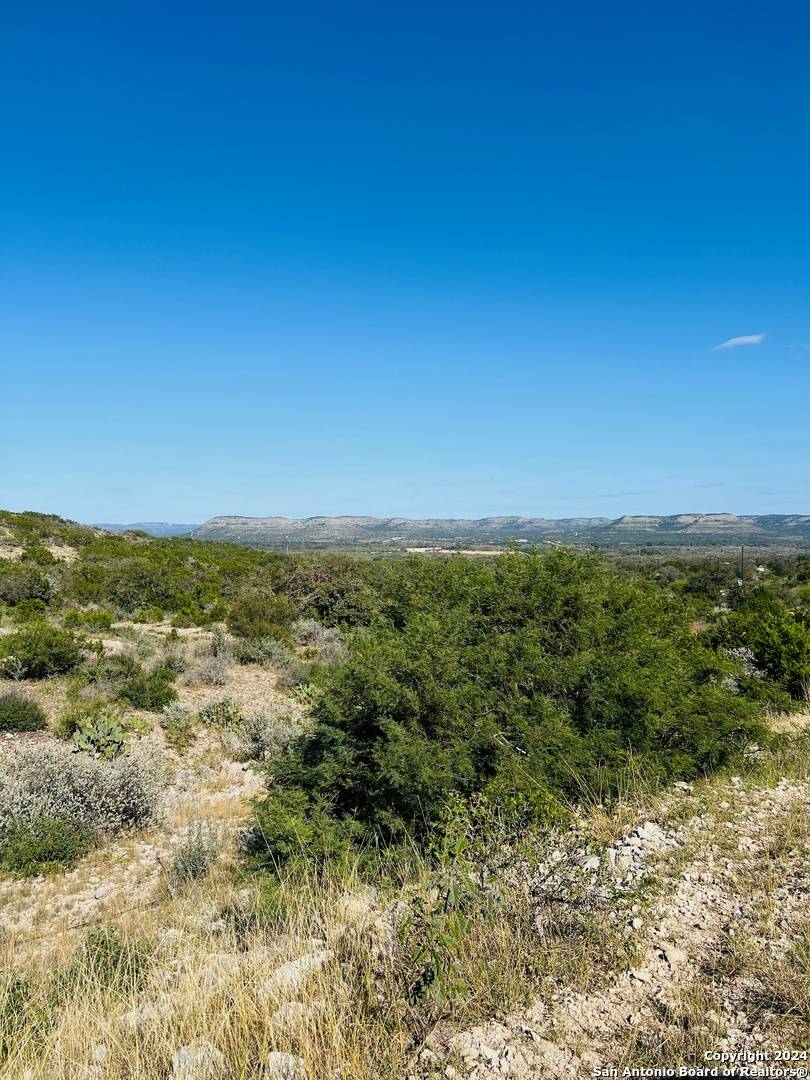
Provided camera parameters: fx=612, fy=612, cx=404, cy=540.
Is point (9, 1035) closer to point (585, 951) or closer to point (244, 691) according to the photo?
point (585, 951)

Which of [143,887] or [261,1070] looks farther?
[143,887]

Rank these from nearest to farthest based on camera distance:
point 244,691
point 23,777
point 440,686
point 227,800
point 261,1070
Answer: point 261,1070
point 440,686
point 23,777
point 227,800
point 244,691

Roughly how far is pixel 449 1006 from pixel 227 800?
23.6 feet

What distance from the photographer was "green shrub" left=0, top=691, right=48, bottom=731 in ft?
37.6

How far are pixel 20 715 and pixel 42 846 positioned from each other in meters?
5.05

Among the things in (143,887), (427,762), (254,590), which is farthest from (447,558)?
(254,590)

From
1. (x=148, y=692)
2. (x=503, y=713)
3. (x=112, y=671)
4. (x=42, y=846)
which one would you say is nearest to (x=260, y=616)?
(x=112, y=671)

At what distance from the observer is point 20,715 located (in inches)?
457

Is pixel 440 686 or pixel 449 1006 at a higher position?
pixel 440 686

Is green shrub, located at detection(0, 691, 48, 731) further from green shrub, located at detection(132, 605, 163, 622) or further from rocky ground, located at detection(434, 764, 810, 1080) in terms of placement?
green shrub, located at detection(132, 605, 163, 622)

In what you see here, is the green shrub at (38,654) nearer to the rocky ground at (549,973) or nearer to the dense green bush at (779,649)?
the rocky ground at (549,973)

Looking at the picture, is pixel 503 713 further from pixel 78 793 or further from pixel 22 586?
pixel 22 586

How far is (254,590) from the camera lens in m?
26.0

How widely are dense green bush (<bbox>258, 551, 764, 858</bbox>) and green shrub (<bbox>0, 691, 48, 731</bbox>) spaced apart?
678cm
